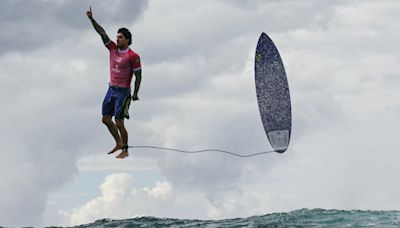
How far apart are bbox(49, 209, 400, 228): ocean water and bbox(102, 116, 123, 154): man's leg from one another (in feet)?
14.6

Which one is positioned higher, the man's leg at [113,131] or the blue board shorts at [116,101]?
the blue board shorts at [116,101]

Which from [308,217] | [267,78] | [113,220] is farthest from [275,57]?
[113,220]

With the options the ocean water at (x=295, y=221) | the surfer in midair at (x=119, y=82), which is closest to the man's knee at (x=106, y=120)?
the surfer in midair at (x=119, y=82)

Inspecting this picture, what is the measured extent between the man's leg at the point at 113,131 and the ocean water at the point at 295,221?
4.44 metres

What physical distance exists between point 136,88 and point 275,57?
5905mm

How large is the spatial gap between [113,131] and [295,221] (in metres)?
7.22

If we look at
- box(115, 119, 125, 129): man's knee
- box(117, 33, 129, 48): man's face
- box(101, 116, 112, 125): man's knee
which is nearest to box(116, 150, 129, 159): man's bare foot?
box(115, 119, 125, 129): man's knee

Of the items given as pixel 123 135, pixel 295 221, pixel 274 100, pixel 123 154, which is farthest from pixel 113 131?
pixel 295 221

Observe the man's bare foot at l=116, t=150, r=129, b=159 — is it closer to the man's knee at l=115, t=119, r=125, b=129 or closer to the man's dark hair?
the man's knee at l=115, t=119, r=125, b=129

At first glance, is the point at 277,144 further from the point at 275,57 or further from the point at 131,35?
the point at 131,35

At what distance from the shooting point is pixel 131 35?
16703 mm

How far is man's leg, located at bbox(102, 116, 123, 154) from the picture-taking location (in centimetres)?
1721

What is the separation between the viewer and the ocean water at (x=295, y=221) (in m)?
20.5

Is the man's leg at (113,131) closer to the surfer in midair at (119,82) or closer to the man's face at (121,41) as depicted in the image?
the surfer in midair at (119,82)
